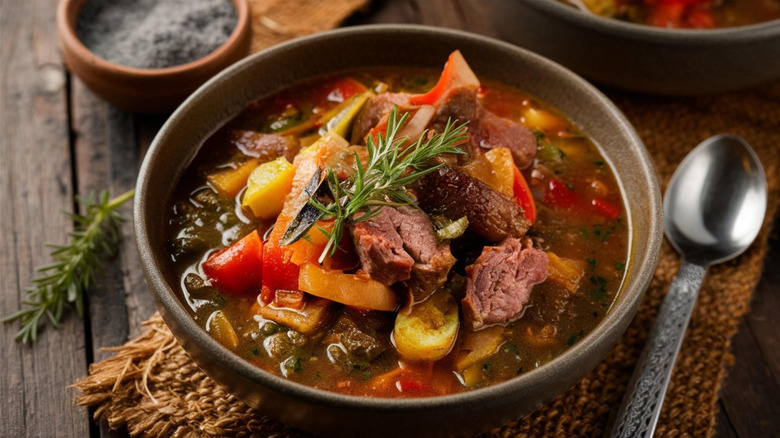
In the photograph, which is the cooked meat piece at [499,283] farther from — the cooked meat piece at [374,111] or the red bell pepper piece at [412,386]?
the cooked meat piece at [374,111]

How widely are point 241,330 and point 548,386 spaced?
3.41 ft

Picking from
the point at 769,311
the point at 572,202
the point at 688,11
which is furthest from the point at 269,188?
the point at 688,11

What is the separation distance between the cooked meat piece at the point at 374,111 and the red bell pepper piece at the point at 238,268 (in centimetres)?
62

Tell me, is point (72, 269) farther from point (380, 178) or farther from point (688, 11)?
point (688, 11)

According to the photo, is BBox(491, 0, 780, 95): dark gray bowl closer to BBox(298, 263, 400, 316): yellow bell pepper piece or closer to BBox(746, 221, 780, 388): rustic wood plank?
BBox(746, 221, 780, 388): rustic wood plank

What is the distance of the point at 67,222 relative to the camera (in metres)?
3.64

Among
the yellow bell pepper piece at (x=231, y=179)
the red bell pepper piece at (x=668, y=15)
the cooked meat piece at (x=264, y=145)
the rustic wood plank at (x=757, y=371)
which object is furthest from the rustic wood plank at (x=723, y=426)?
the red bell pepper piece at (x=668, y=15)

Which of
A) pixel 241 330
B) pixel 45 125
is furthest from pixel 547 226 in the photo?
pixel 45 125

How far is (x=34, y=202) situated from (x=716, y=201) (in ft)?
10.3

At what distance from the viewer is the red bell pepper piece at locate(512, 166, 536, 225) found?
118 inches

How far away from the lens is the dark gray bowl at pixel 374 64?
2314 mm

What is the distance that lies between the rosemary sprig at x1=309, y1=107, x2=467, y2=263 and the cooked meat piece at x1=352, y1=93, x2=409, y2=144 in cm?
23

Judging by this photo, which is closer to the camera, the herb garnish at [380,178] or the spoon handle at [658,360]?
the herb garnish at [380,178]

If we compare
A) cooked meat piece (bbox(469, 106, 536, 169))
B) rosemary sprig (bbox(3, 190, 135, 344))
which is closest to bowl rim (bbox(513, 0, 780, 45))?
cooked meat piece (bbox(469, 106, 536, 169))
